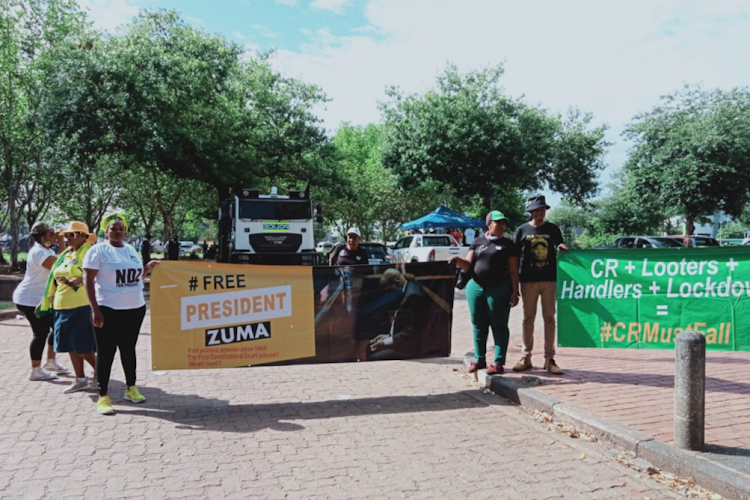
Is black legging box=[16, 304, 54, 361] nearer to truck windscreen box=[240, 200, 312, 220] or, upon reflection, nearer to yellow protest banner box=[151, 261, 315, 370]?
yellow protest banner box=[151, 261, 315, 370]

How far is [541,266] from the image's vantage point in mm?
→ 6383

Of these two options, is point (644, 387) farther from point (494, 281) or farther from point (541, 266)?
point (494, 281)

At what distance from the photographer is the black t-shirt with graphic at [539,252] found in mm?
6383

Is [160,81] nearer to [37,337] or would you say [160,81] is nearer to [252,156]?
[252,156]

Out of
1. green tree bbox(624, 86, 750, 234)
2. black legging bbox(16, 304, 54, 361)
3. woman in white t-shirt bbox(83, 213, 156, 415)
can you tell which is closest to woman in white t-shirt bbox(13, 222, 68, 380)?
black legging bbox(16, 304, 54, 361)

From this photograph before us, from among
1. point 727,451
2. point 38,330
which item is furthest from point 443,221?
point 727,451

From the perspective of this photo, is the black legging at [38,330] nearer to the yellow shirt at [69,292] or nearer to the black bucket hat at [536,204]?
the yellow shirt at [69,292]

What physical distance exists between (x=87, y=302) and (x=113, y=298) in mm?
834

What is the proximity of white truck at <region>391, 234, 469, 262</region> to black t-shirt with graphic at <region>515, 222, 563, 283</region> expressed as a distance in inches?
551

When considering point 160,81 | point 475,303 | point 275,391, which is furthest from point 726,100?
point 275,391

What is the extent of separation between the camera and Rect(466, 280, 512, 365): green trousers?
6.23 metres

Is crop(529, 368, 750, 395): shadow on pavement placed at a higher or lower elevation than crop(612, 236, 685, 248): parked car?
lower

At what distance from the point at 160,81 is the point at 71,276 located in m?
14.2

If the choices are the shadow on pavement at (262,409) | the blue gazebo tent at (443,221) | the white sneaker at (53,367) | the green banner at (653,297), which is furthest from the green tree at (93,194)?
the green banner at (653,297)
